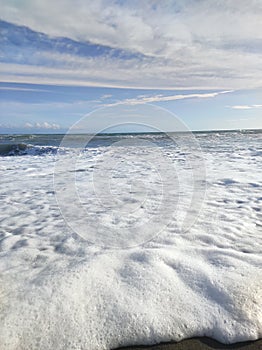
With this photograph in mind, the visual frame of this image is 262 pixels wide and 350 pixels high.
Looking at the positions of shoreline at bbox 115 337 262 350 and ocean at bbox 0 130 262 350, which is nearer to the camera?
shoreline at bbox 115 337 262 350

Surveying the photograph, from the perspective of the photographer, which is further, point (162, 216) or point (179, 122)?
point (162, 216)

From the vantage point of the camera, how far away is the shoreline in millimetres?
1654

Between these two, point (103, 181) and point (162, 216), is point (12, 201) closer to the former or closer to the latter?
point (103, 181)

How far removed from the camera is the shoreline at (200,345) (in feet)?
5.43

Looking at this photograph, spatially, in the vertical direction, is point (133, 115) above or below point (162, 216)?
above

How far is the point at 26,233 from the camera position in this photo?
342cm

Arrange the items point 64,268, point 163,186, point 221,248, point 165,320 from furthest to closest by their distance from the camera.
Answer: point 163,186 → point 221,248 → point 64,268 → point 165,320

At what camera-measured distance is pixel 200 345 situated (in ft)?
5.54

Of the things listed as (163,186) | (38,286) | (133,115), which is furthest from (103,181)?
(38,286)

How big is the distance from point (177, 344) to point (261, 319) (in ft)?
1.93

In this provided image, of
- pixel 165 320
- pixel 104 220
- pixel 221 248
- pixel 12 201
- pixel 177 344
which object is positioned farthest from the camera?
pixel 12 201

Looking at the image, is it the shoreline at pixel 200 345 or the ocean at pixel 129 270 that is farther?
the ocean at pixel 129 270

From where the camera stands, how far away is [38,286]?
2180 mm

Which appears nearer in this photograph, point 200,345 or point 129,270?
point 200,345
